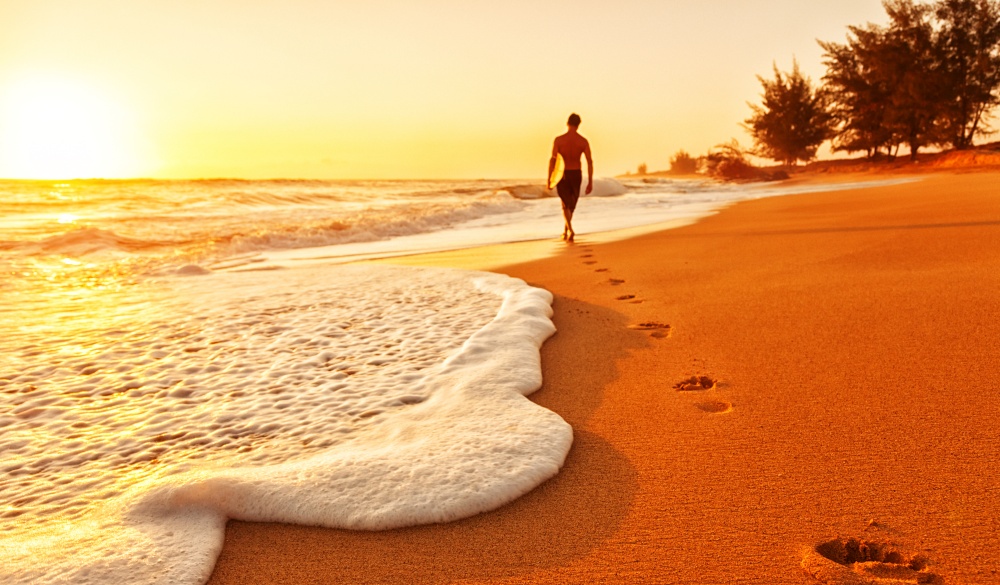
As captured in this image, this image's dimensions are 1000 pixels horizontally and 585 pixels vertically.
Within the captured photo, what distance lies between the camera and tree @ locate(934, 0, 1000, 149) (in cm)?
2550

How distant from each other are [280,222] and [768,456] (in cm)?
1146

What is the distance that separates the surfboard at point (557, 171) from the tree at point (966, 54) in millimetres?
24890

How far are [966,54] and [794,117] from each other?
1106cm

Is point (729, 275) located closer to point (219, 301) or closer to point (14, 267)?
point (219, 301)

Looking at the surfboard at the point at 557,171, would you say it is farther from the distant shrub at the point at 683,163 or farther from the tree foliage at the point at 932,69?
the distant shrub at the point at 683,163

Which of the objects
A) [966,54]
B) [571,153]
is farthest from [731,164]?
[571,153]

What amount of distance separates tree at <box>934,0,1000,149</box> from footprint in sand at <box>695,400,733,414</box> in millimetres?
30382

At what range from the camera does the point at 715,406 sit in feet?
7.36

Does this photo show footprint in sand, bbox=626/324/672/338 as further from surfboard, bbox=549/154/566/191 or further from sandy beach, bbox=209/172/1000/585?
surfboard, bbox=549/154/566/191

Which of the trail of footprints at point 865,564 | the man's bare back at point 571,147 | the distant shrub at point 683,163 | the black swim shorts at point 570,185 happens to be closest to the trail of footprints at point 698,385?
the trail of footprints at point 865,564

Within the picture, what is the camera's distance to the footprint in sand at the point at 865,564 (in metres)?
1.29

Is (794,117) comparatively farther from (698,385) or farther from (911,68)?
(698,385)

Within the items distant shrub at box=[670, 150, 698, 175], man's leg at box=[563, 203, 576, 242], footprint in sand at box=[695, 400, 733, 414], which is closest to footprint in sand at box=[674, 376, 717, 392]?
footprint in sand at box=[695, 400, 733, 414]

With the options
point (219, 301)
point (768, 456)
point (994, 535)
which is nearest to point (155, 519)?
point (768, 456)
